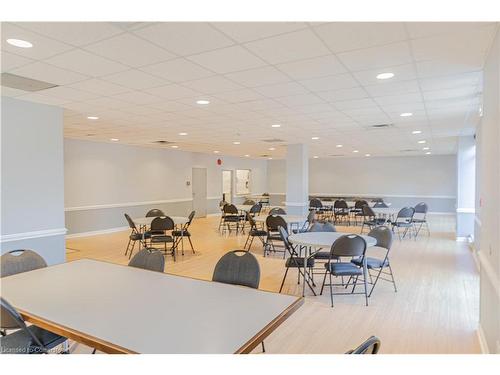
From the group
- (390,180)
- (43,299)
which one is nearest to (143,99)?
(43,299)

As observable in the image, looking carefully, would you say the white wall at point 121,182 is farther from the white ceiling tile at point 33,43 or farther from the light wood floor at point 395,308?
the white ceiling tile at point 33,43

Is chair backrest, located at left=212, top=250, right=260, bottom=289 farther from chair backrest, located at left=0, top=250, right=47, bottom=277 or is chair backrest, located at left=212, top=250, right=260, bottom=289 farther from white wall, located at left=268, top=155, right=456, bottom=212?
white wall, located at left=268, top=155, right=456, bottom=212

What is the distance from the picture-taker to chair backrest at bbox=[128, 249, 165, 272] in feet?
9.25

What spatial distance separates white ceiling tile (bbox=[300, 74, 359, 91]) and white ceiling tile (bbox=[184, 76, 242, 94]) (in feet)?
2.67

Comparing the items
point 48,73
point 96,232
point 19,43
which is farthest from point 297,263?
point 96,232

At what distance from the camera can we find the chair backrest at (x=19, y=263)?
272cm

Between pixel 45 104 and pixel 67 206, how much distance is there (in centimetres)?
433

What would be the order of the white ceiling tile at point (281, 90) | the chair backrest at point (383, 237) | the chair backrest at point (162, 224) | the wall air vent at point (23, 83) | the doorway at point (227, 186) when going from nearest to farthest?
the wall air vent at point (23, 83)
the white ceiling tile at point (281, 90)
the chair backrest at point (383, 237)
the chair backrest at point (162, 224)
the doorway at point (227, 186)

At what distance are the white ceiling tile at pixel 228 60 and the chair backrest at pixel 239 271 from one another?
5.57 ft

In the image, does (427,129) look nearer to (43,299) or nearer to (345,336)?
(345,336)

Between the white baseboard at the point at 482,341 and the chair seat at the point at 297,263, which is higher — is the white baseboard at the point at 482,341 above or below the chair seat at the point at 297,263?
below

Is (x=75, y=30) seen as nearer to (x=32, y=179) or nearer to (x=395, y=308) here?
(x=32, y=179)

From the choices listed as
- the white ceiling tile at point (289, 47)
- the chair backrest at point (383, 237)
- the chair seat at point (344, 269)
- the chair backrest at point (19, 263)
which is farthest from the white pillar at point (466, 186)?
the chair backrest at point (19, 263)

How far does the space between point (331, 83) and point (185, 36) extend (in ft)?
6.17
